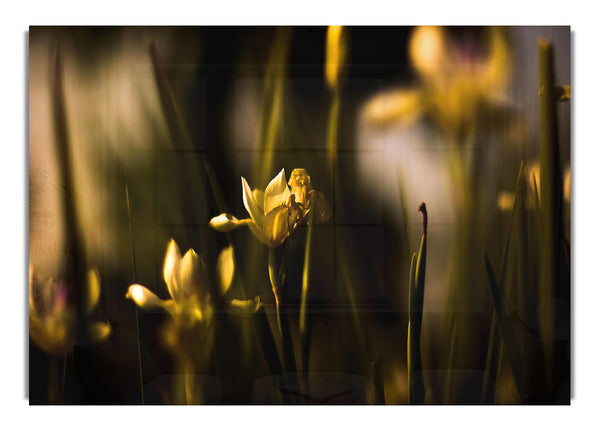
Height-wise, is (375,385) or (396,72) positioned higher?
(396,72)

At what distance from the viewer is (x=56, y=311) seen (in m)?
2.03

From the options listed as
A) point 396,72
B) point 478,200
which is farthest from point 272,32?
point 478,200

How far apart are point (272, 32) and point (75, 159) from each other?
0.96 m

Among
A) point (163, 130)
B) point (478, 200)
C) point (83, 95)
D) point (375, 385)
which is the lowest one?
point (375, 385)

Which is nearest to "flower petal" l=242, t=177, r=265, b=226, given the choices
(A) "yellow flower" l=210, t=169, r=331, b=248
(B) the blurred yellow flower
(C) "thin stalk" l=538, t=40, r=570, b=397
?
(A) "yellow flower" l=210, t=169, r=331, b=248

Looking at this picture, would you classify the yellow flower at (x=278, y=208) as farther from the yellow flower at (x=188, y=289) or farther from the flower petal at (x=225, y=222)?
the yellow flower at (x=188, y=289)

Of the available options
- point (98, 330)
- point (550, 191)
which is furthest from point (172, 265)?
point (550, 191)

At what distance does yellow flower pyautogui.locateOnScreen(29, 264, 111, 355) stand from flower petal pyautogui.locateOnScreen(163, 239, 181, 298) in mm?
287

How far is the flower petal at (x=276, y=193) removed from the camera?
2033 mm

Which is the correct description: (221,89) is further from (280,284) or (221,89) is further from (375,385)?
(375,385)

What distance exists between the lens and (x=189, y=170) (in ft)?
6.70

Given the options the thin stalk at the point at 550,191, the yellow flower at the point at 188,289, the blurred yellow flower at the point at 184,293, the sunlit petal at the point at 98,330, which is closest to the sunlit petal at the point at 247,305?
the yellow flower at the point at 188,289

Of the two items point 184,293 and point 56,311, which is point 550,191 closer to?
point 184,293

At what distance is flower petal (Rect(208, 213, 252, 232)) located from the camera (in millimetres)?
2035
